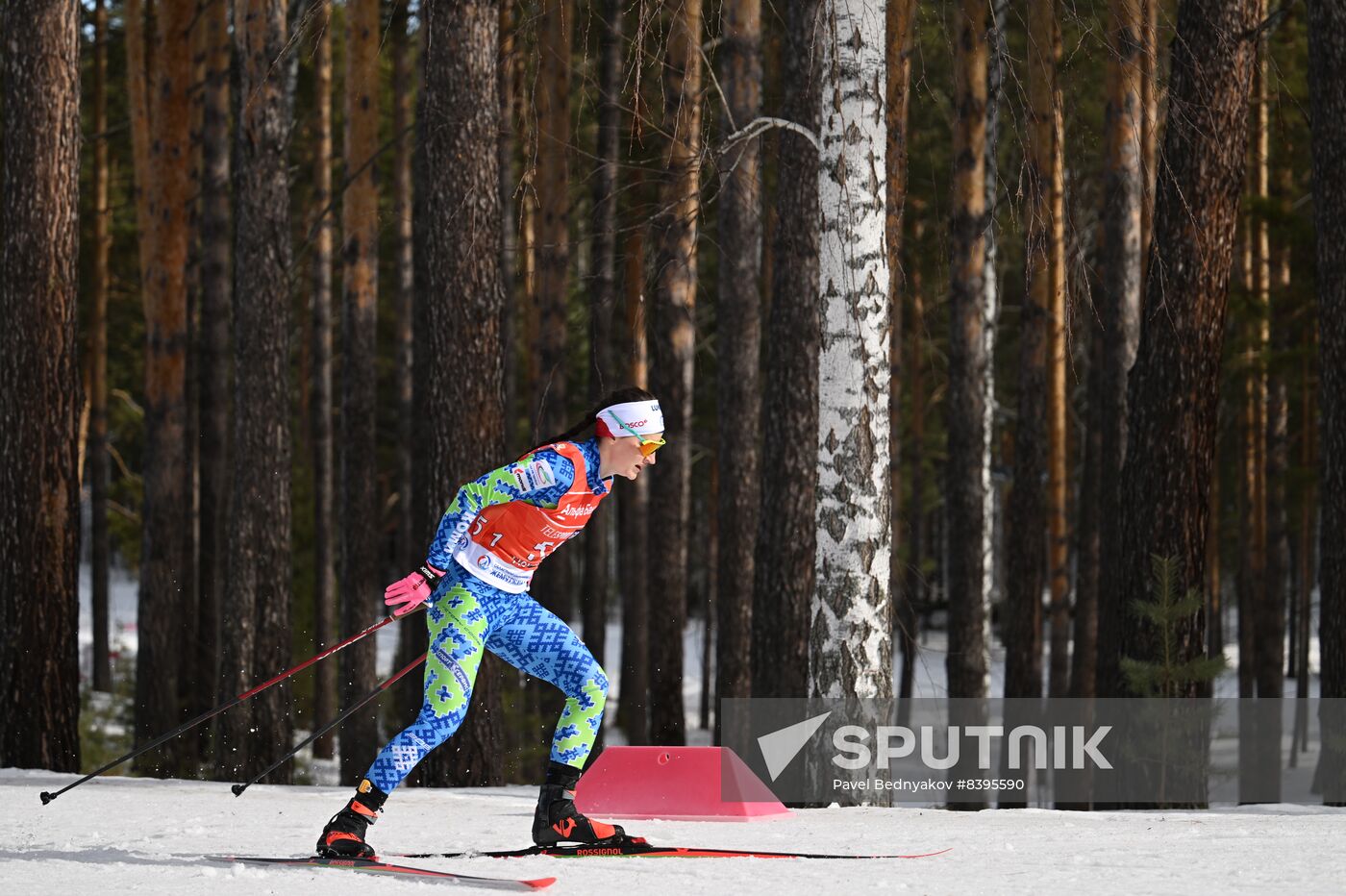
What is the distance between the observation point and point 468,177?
9.75 metres

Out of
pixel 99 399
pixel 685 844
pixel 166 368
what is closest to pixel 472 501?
pixel 685 844

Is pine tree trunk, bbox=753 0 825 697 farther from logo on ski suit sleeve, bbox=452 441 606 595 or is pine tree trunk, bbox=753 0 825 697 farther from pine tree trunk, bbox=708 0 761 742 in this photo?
logo on ski suit sleeve, bbox=452 441 606 595

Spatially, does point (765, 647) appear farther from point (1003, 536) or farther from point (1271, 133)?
point (1003, 536)

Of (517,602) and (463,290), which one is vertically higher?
(463,290)

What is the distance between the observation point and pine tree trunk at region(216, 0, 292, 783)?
12773 mm

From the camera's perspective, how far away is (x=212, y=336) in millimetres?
16812

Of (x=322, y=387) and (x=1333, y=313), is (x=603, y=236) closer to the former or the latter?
(x=1333, y=313)

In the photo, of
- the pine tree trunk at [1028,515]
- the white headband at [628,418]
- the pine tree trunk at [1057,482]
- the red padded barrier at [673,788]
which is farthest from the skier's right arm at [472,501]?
the pine tree trunk at [1057,482]

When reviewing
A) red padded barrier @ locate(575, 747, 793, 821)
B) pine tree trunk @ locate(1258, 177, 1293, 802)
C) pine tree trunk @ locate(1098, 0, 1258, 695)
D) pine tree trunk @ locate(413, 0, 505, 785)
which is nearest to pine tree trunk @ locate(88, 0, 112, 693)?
pine tree trunk @ locate(413, 0, 505, 785)

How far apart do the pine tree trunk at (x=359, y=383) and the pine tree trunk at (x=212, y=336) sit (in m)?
1.35

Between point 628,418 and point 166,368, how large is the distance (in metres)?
11.8

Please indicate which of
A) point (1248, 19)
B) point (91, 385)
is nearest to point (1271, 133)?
point (1248, 19)

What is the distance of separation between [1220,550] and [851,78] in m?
26.1

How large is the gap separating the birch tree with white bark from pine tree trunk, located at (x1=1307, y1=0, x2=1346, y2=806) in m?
3.40
